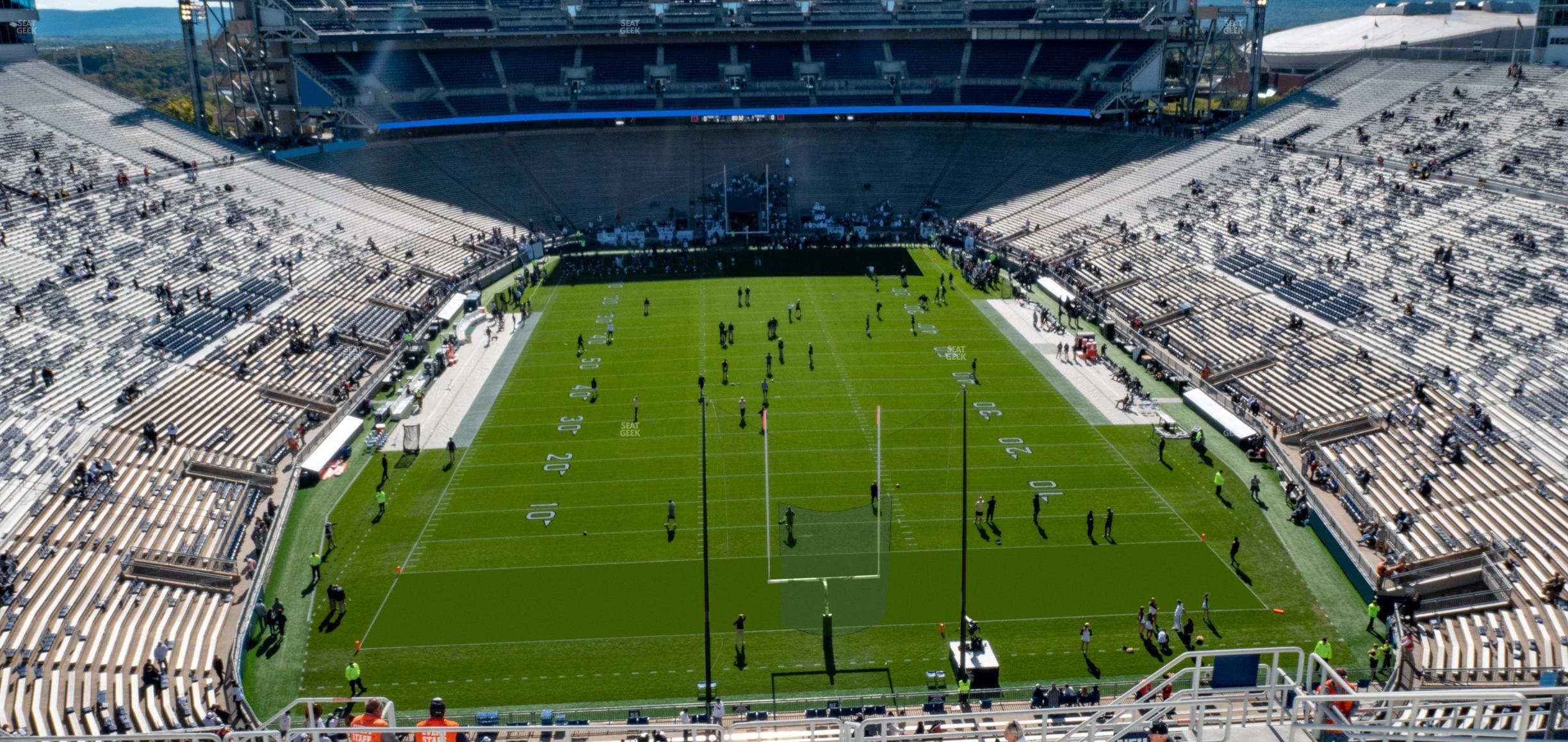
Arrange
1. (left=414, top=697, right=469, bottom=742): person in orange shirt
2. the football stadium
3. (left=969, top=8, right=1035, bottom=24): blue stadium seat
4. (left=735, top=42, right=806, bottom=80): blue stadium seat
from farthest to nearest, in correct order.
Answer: (left=735, top=42, right=806, bottom=80): blue stadium seat
(left=969, top=8, right=1035, bottom=24): blue stadium seat
the football stadium
(left=414, top=697, right=469, bottom=742): person in orange shirt

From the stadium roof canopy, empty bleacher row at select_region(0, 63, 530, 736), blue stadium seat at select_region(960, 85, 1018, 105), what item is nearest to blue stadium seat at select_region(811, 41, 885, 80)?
blue stadium seat at select_region(960, 85, 1018, 105)

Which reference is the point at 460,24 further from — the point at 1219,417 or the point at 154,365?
the point at 1219,417

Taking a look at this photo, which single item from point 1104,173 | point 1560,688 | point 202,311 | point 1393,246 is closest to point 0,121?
point 202,311

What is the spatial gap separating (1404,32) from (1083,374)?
60.5m

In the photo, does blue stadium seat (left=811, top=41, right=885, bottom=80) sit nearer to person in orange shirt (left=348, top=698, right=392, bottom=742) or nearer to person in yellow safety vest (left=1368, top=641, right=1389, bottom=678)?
person in yellow safety vest (left=1368, top=641, right=1389, bottom=678)

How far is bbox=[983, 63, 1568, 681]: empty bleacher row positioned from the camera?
23.9 m

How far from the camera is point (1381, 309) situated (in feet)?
119

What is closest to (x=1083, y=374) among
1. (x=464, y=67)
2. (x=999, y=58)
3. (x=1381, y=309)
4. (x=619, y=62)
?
(x=1381, y=309)

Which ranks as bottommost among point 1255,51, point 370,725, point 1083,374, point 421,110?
point 1083,374

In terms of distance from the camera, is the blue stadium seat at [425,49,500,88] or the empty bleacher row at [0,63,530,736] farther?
the blue stadium seat at [425,49,500,88]

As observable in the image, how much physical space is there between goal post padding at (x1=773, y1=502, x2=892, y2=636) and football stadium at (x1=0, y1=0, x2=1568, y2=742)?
0.12 meters

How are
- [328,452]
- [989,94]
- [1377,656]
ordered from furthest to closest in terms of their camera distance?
[989,94], [328,452], [1377,656]

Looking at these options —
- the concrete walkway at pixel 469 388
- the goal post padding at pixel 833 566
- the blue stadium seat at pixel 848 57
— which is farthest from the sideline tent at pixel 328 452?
the blue stadium seat at pixel 848 57

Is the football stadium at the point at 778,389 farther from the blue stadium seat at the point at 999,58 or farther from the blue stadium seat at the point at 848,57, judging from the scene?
the blue stadium seat at the point at 848,57
